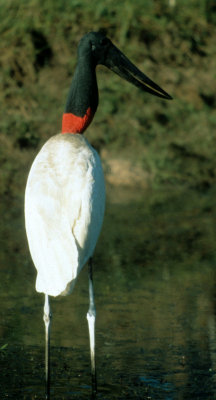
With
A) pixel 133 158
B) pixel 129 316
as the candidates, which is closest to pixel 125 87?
pixel 133 158

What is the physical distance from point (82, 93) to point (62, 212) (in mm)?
1086

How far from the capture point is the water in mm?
4379

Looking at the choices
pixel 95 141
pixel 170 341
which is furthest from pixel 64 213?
pixel 95 141

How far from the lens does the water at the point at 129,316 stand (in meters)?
4.38

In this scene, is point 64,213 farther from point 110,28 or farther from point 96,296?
point 110,28

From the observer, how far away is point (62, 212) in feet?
13.9

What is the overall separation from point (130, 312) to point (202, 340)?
0.68 meters

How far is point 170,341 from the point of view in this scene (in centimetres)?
502

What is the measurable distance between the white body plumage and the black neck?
56cm

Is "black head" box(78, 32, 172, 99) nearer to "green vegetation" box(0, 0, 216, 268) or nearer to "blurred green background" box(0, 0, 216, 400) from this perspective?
"blurred green background" box(0, 0, 216, 400)

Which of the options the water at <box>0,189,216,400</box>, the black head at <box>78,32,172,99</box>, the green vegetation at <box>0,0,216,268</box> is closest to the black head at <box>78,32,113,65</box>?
the black head at <box>78,32,172,99</box>

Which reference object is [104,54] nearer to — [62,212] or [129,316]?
[62,212]

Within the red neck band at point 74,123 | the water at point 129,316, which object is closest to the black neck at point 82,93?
the red neck band at point 74,123

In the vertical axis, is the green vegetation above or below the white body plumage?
below
